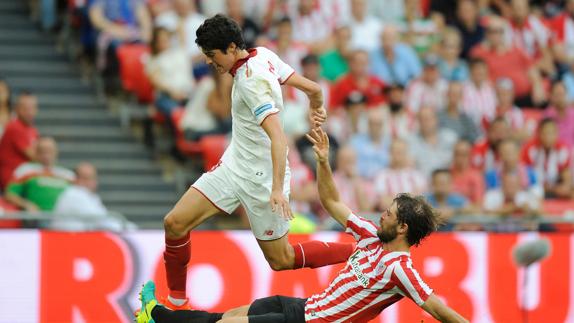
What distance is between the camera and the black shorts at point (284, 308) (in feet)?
26.1

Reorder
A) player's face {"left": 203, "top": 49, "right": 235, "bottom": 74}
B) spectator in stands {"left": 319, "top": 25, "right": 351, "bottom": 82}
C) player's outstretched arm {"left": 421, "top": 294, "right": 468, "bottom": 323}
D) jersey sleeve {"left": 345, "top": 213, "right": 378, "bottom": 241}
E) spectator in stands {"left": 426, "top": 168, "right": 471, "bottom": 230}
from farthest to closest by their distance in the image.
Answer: spectator in stands {"left": 319, "top": 25, "right": 351, "bottom": 82}
spectator in stands {"left": 426, "top": 168, "right": 471, "bottom": 230}
player's face {"left": 203, "top": 49, "right": 235, "bottom": 74}
jersey sleeve {"left": 345, "top": 213, "right": 378, "bottom": 241}
player's outstretched arm {"left": 421, "top": 294, "right": 468, "bottom": 323}

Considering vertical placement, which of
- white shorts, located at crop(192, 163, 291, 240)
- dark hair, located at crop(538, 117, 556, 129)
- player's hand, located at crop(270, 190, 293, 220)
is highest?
dark hair, located at crop(538, 117, 556, 129)

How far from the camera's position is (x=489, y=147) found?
14.3 meters

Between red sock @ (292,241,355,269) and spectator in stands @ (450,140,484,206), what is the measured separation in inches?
196

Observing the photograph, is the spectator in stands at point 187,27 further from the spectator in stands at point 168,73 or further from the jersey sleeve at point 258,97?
the jersey sleeve at point 258,97

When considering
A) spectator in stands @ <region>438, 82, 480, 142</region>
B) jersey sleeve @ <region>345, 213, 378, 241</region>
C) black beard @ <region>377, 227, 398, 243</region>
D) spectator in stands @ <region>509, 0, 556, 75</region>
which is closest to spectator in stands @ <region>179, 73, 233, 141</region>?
spectator in stands @ <region>438, 82, 480, 142</region>

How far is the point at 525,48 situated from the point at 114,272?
760cm

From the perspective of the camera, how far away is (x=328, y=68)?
1473cm

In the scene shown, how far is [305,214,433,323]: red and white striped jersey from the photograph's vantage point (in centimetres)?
759

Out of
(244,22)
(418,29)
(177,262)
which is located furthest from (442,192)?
(177,262)

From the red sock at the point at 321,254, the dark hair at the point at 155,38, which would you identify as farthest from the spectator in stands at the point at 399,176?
the red sock at the point at 321,254

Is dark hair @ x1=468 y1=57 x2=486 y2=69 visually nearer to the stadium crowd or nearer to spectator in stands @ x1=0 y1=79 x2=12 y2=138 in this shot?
the stadium crowd

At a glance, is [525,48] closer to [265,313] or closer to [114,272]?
[114,272]

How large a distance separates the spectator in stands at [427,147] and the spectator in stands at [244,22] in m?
2.02
